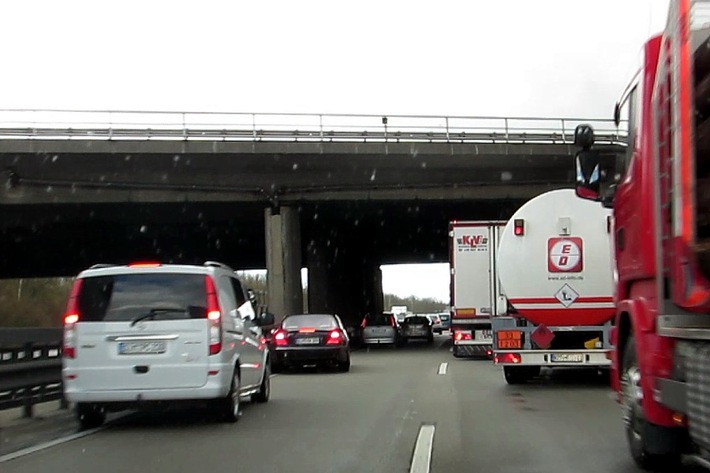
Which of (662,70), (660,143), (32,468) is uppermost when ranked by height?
(662,70)

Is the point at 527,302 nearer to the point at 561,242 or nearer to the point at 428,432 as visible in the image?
the point at 561,242

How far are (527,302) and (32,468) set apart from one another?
877 centimetres

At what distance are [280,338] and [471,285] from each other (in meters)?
6.01

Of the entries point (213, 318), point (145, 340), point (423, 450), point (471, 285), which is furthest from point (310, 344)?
point (423, 450)

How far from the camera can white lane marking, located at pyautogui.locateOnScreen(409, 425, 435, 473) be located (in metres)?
8.13

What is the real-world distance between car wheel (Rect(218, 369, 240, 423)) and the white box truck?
44.8ft

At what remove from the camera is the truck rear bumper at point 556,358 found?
15031mm

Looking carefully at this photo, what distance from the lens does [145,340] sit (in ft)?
35.2

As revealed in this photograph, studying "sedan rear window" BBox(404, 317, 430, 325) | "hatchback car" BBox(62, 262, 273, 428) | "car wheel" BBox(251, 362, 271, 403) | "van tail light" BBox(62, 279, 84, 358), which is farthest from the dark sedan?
"sedan rear window" BBox(404, 317, 430, 325)

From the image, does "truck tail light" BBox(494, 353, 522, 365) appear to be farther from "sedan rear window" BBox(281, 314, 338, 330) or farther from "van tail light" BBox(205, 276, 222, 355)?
"sedan rear window" BBox(281, 314, 338, 330)

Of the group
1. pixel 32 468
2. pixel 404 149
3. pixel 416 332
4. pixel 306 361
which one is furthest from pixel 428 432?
pixel 416 332

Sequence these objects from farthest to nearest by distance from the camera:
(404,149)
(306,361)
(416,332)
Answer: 1. (416,332)
2. (404,149)
3. (306,361)

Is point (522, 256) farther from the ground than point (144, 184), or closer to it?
closer to it

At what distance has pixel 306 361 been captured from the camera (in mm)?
21469
